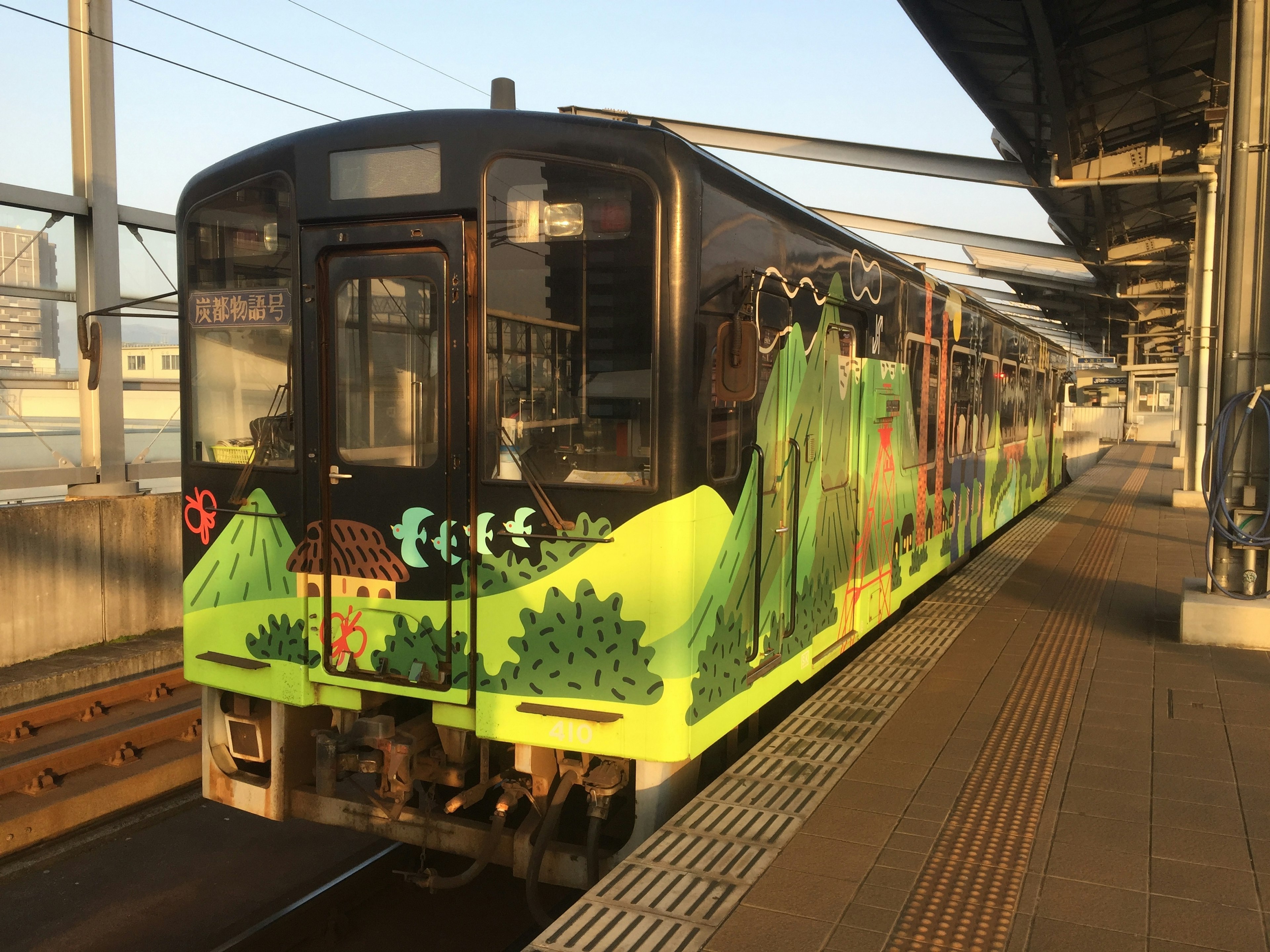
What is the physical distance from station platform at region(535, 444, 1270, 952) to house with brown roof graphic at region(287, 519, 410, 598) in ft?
4.65

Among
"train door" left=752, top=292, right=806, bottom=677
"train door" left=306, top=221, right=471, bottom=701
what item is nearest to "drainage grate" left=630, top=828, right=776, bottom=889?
"train door" left=752, top=292, right=806, bottom=677

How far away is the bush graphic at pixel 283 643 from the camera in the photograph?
421cm

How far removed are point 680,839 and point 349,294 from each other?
8.01 ft

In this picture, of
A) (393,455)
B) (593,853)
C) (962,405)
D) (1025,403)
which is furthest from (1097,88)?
(593,853)

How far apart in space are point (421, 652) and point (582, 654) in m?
0.67

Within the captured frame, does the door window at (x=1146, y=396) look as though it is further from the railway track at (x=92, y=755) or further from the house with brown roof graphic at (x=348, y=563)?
the house with brown roof graphic at (x=348, y=563)

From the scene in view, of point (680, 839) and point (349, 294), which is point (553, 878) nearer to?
point (680, 839)

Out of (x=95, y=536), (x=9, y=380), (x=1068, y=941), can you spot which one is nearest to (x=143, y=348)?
(x=9, y=380)

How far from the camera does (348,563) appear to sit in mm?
4141

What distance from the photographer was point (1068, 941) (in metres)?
3.17

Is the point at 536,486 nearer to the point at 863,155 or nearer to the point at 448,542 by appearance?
the point at 448,542

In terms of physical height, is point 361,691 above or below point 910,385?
below

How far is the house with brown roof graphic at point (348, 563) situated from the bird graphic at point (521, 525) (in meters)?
0.48

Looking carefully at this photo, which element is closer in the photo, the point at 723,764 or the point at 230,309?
the point at 230,309
